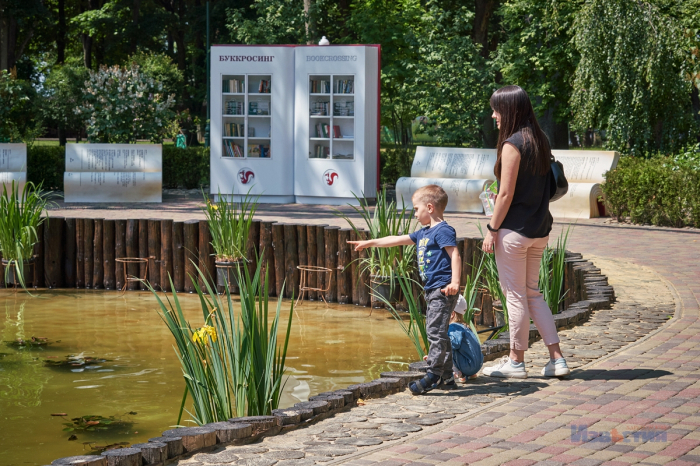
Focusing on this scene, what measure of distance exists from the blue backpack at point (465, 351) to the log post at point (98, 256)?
732 centimetres

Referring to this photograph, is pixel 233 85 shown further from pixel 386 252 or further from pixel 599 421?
pixel 599 421

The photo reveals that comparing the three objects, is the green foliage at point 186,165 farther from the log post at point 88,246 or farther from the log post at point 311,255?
the log post at point 311,255

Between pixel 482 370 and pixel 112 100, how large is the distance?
17.3m

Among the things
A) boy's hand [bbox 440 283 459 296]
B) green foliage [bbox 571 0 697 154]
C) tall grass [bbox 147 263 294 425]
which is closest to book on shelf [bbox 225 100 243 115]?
green foliage [bbox 571 0 697 154]

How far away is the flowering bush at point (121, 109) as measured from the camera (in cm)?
2144

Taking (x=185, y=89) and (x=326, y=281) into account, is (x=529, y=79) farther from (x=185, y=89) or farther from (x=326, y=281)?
(x=185, y=89)

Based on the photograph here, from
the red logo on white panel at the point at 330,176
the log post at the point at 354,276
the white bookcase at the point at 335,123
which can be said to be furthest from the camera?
the red logo on white panel at the point at 330,176

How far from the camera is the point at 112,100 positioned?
21.5m

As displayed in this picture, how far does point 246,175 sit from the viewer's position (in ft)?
62.2

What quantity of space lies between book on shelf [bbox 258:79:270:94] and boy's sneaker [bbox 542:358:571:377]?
1416 centimetres

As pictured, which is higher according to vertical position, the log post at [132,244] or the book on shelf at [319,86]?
the book on shelf at [319,86]

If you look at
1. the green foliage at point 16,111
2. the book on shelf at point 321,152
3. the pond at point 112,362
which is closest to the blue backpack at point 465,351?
the pond at point 112,362

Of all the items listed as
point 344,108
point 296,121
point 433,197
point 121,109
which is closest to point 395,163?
point 344,108

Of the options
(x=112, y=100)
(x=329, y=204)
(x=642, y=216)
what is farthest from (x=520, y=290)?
(x=112, y=100)
